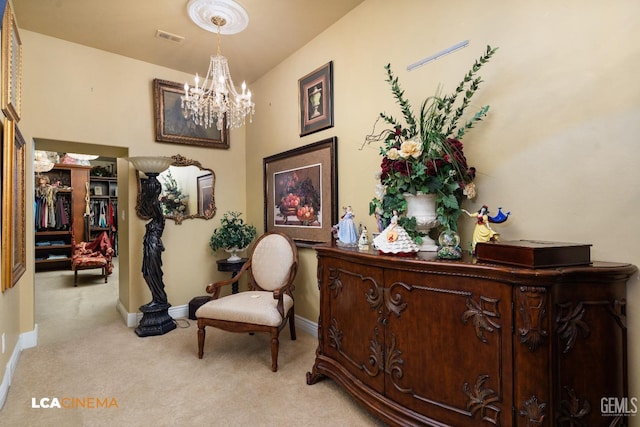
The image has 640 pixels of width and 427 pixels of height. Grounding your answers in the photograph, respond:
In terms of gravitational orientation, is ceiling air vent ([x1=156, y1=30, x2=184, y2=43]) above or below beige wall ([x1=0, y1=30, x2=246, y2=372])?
above

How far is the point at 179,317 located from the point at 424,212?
3342mm

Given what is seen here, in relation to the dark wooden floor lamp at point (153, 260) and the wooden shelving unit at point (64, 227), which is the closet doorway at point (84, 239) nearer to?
the wooden shelving unit at point (64, 227)

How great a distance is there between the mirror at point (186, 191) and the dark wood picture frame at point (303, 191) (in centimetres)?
81

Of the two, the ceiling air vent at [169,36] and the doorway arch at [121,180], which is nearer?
the ceiling air vent at [169,36]

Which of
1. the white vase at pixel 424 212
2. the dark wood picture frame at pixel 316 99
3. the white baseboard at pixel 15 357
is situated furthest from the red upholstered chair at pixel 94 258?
the white vase at pixel 424 212

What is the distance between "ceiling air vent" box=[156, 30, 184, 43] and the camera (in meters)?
3.02

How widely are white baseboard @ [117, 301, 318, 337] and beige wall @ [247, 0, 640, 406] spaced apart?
1.68 meters

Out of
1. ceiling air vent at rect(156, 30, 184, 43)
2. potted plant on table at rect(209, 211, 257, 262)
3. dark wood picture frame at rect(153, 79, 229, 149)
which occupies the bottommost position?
potted plant on table at rect(209, 211, 257, 262)

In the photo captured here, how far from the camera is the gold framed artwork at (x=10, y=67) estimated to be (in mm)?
2171

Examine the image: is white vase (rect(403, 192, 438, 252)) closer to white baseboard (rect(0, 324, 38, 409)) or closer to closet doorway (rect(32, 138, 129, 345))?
white baseboard (rect(0, 324, 38, 409))

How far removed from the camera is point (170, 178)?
12.6ft

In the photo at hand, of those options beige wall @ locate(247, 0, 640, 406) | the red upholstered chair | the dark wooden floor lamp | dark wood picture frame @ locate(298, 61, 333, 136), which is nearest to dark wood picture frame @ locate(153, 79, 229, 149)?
the dark wooden floor lamp

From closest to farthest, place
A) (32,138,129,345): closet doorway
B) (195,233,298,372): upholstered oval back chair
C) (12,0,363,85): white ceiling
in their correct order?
(195,233,298,372): upholstered oval back chair
(12,0,363,85): white ceiling
(32,138,129,345): closet doorway

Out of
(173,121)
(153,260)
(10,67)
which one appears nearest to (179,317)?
(153,260)
